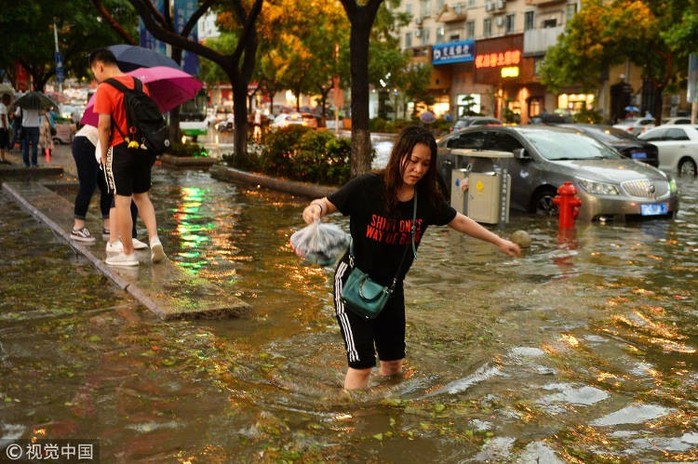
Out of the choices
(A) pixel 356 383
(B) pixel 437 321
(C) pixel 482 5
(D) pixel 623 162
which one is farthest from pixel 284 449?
(C) pixel 482 5

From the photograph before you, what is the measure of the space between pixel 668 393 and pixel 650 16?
112 ft

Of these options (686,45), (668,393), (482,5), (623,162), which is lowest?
(668,393)

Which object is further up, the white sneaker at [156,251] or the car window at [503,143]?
the car window at [503,143]

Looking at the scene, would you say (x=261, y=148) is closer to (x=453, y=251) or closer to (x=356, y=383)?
(x=453, y=251)

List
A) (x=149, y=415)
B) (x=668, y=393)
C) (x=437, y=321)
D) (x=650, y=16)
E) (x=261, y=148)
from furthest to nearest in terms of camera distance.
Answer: (x=650, y=16) < (x=261, y=148) < (x=437, y=321) < (x=668, y=393) < (x=149, y=415)

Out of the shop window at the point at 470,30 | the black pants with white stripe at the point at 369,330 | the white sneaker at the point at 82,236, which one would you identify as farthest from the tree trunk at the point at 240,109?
the shop window at the point at 470,30

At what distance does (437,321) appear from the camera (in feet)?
22.4

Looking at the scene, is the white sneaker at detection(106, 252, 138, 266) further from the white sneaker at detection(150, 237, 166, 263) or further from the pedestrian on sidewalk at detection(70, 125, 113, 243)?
the pedestrian on sidewalk at detection(70, 125, 113, 243)

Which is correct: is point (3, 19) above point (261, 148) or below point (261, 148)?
above

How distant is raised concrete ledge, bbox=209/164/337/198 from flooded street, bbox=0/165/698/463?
22.2 feet

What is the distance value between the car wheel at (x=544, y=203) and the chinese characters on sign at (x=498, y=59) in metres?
40.7

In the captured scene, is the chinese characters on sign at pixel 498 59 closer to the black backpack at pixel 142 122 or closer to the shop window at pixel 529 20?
the shop window at pixel 529 20

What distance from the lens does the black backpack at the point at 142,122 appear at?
7.48m

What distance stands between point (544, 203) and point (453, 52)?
157 ft
